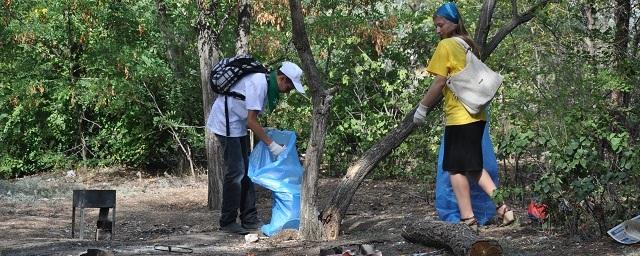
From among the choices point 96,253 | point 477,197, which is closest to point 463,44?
point 477,197

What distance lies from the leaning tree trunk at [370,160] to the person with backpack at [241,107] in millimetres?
589

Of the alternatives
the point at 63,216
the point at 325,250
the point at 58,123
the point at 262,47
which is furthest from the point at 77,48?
the point at 325,250

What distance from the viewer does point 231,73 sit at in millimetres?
6797

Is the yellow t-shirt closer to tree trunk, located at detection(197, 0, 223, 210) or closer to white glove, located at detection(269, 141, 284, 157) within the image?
white glove, located at detection(269, 141, 284, 157)

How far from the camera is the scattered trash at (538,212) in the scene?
5.90 meters

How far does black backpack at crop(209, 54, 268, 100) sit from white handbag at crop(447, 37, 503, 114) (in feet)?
5.68

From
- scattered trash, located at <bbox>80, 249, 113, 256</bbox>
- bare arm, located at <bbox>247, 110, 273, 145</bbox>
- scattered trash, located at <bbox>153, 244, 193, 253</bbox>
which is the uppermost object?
bare arm, located at <bbox>247, 110, 273, 145</bbox>

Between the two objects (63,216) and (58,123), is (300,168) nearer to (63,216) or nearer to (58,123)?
(63,216)

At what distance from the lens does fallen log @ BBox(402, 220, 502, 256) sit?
15.9ft

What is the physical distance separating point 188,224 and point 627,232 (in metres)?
4.45

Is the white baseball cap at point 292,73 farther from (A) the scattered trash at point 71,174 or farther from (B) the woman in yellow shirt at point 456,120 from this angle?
(A) the scattered trash at point 71,174

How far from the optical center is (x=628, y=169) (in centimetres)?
541

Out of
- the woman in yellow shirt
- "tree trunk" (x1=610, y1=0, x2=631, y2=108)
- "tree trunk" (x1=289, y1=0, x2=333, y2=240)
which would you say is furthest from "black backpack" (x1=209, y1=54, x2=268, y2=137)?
"tree trunk" (x1=610, y1=0, x2=631, y2=108)

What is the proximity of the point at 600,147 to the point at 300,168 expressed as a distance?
2296 millimetres
